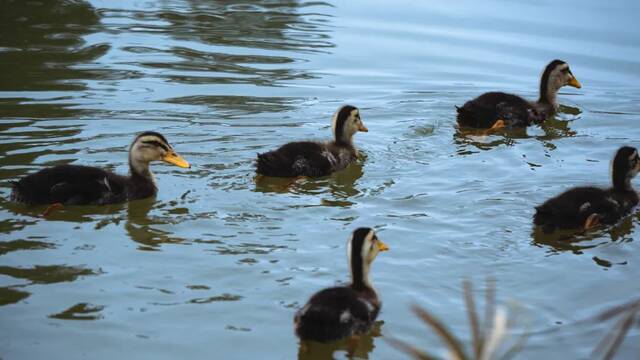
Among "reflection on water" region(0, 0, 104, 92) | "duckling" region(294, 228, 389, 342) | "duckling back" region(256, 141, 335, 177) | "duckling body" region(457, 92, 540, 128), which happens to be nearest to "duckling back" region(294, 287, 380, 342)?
"duckling" region(294, 228, 389, 342)

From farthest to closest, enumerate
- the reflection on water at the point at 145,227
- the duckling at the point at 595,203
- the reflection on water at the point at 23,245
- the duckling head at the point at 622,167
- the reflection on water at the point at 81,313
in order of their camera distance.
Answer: the duckling head at the point at 622,167, the duckling at the point at 595,203, the reflection on water at the point at 145,227, the reflection on water at the point at 23,245, the reflection on water at the point at 81,313

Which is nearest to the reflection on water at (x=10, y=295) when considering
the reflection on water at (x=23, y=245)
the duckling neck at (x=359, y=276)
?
the reflection on water at (x=23, y=245)

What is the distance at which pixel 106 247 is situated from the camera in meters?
6.77

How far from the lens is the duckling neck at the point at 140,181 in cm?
792

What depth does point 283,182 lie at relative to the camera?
328 inches

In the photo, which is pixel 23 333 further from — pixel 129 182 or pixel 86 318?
pixel 129 182

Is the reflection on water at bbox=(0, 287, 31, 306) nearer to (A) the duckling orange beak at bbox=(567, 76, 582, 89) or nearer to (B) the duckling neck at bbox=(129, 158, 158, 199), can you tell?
(B) the duckling neck at bbox=(129, 158, 158, 199)

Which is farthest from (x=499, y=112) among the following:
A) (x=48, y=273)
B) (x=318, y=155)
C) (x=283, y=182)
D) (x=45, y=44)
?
(x=45, y=44)

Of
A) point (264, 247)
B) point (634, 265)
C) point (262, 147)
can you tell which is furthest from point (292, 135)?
point (634, 265)

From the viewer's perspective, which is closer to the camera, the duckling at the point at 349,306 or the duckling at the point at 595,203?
the duckling at the point at 349,306

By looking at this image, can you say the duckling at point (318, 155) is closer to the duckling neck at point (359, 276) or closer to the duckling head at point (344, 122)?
the duckling head at point (344, 122)

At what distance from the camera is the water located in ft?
18.8

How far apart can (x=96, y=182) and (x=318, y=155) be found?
6.38 feet

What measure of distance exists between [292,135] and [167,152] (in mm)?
1766
